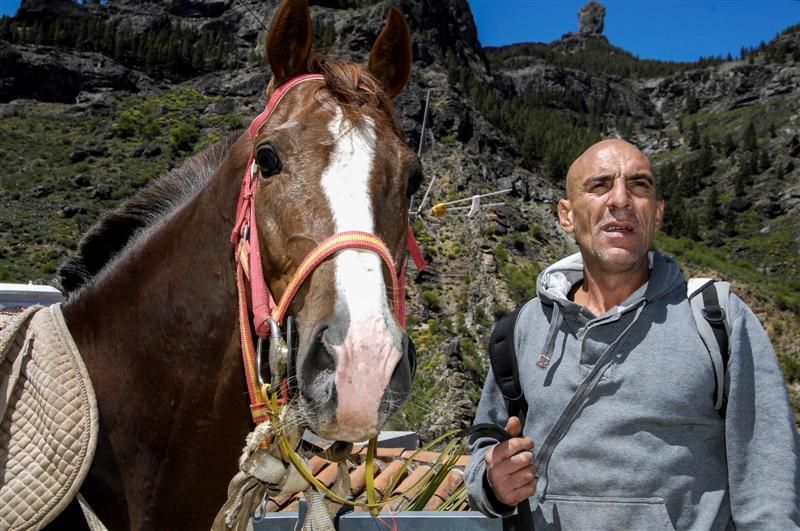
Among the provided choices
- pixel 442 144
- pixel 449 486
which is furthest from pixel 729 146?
pixel 449 486

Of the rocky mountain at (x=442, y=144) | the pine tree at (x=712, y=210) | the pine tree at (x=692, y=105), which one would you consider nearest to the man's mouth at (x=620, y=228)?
the rocky mountain at (x=442, y=144)

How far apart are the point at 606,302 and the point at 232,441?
1614 mm

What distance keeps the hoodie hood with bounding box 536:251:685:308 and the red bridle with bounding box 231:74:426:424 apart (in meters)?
0.70

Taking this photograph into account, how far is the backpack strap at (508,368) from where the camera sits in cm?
267

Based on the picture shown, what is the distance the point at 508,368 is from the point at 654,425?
62 cm

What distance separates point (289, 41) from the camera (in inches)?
104

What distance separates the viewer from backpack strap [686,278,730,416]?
7.27 ft

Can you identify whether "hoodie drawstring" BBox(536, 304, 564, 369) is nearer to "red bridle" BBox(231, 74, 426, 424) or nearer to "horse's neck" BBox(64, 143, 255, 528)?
"red bridle" BBox(231, 74, 426, 424)

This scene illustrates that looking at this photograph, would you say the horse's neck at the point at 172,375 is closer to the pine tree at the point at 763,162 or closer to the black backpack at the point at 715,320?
the black backpack at the point at 715,320

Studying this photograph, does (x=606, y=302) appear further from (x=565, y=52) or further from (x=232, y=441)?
(x=565, y=52)

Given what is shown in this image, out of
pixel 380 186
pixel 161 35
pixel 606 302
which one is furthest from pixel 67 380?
pixel 161 35

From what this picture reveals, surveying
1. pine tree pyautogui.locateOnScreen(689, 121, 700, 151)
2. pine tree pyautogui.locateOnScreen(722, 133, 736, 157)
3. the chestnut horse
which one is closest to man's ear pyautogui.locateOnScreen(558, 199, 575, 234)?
the chestnut horse

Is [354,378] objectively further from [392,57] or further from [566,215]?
[392,57]

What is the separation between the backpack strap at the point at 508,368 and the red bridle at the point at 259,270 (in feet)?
2.06
